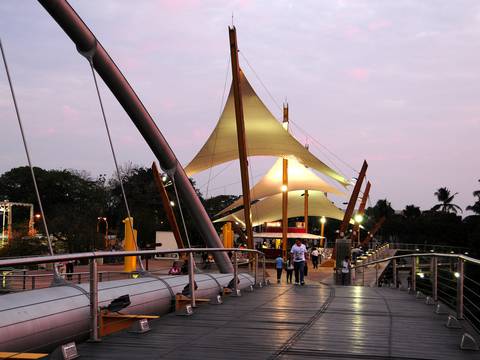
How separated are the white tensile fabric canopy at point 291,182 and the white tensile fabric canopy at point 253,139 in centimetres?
1857

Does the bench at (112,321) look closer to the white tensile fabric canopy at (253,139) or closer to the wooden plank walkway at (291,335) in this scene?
the wooden plank walkway at (291,335)

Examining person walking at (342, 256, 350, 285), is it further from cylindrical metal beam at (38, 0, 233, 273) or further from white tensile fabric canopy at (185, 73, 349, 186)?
white tensile fabric canopy at (185, 73, 349, 186)

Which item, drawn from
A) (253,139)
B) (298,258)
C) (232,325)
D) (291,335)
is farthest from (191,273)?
(253,139)

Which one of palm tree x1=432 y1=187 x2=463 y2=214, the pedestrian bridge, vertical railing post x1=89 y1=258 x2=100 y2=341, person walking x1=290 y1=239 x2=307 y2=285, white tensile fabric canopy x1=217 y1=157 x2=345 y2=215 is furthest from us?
palm tree x1=432 y1=187 x2=463 y2=214

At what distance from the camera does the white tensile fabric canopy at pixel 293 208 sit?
63.4 m

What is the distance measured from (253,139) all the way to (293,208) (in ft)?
114

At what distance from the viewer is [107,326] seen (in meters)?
7.61

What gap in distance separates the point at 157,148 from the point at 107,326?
35.8ft

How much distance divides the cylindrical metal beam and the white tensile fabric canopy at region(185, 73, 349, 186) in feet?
49.6

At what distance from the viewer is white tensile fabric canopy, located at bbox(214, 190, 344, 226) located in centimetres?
6344

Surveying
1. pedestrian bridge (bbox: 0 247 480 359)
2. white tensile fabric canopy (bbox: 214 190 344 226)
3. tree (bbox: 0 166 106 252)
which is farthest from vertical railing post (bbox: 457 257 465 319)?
tree (bbox: 0 166 106 252)

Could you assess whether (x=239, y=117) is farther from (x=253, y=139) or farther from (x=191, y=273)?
(x=191, y=273)

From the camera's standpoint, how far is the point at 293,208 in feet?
231

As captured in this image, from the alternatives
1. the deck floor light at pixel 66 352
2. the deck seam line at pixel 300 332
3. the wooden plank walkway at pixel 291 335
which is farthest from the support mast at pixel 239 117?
the deck floor light at pixel 66 352
